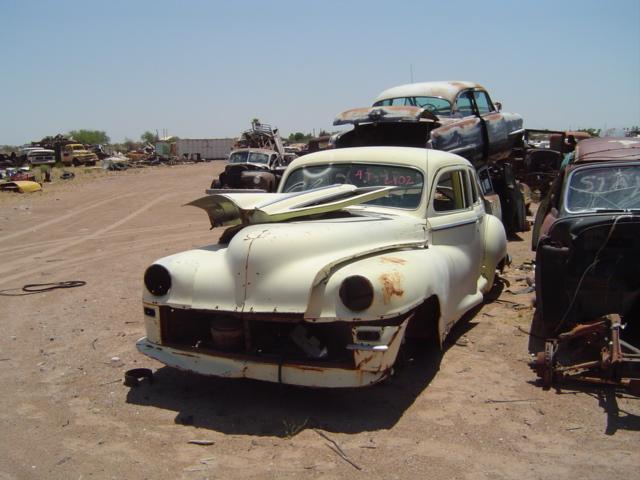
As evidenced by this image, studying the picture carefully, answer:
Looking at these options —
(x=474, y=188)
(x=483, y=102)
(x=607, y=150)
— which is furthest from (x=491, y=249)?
(x=483, y=102)

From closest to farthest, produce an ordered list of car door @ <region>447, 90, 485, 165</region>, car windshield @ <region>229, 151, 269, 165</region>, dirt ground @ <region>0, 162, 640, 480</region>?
dirt ground @ <region>0, 162, 640, 480</region>, car door @ <region>447, 90, 485, 165</region>, car windshield @ <region>229, 151, 269, 165</region>

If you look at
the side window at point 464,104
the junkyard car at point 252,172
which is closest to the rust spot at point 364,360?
the side window at point 464,104

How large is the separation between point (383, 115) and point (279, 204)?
512 cm

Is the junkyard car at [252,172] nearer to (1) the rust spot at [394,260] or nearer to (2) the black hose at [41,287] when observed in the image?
(2) the black hose at [41,287]

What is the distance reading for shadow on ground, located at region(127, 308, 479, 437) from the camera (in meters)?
3.90

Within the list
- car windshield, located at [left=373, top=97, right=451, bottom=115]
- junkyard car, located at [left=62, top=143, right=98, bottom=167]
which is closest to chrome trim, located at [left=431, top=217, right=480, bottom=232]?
car windshield, located at [left=373, top=97, right=451, bottom=115]

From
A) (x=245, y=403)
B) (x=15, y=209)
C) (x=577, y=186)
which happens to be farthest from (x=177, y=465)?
(x=15, y=209)

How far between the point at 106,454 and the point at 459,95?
947 cm

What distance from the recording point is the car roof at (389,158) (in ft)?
17.8

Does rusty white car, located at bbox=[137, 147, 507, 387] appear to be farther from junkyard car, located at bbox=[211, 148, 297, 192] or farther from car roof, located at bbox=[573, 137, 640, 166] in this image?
junkyard car, located at bbox=[211, 148, 297, 192]

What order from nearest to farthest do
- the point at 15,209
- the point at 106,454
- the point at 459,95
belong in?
the point at 106,454 < the point at 459,95 < the point at 15,209

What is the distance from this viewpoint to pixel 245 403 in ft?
14.0

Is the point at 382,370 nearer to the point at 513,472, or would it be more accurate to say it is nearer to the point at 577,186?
the point at 513,472

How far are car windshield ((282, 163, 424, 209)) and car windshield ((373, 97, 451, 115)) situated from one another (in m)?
5.72
